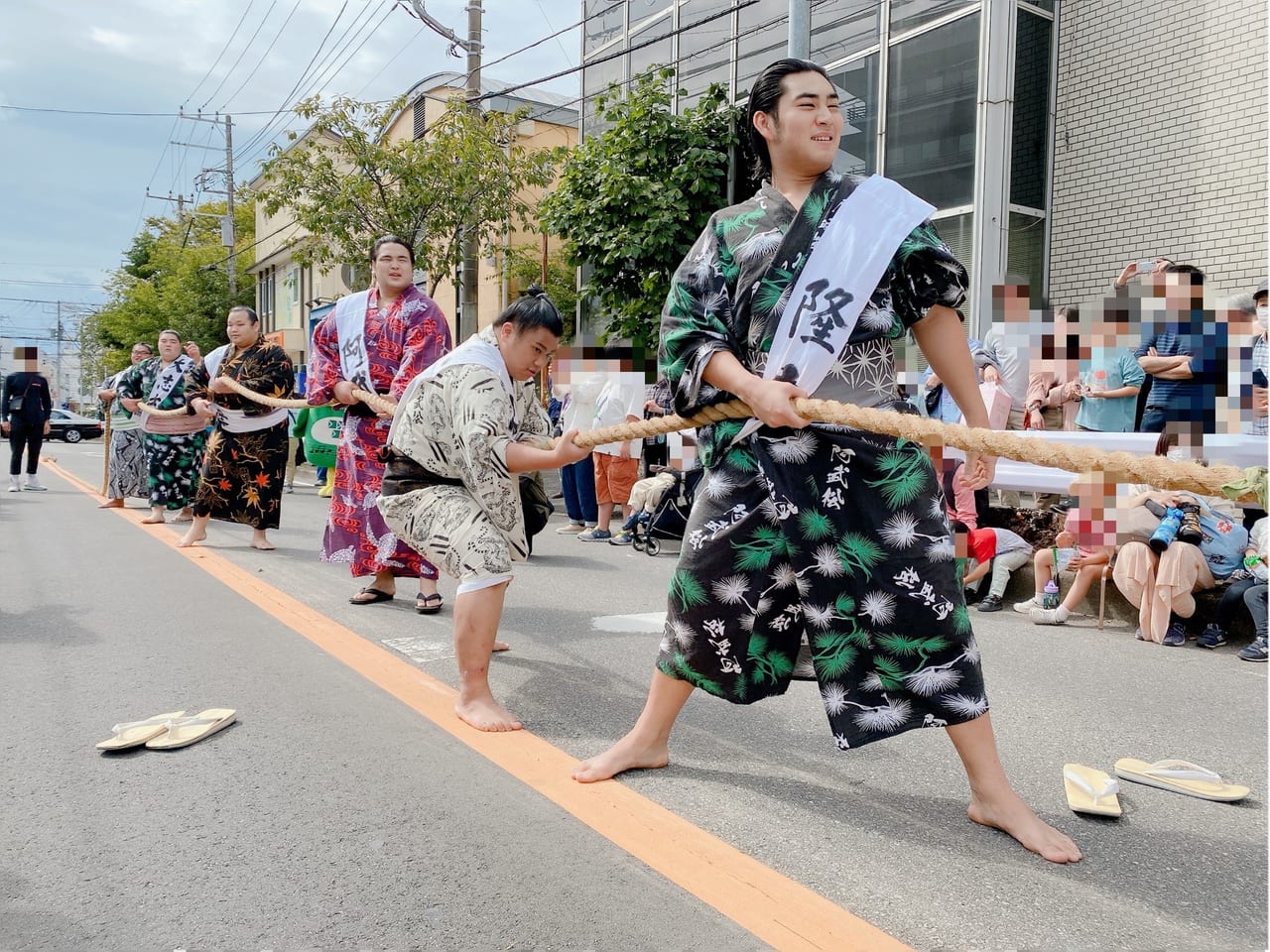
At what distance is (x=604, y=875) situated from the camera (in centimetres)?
221

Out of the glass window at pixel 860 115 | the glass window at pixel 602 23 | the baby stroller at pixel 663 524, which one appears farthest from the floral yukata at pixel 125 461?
the glass window at pixel 602 23

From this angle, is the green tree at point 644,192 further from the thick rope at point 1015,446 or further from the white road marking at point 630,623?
the thick rope at point 1015,446

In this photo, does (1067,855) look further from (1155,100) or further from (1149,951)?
(1155,100)

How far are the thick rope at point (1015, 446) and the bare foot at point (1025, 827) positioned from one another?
93 cm

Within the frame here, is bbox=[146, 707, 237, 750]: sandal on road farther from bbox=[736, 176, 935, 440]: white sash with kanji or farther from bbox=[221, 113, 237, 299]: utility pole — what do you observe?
bbox=[221, 113, 237, 299]: utility pole

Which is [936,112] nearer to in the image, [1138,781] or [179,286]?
[1138,781]

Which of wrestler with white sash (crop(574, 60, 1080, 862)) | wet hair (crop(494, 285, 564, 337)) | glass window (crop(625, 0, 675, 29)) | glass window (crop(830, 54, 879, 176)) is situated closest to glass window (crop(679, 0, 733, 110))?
glass window (crop(625, 0, 675, 29))

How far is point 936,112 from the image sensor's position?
1037 cm

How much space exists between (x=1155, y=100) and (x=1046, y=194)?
1314 millimetres

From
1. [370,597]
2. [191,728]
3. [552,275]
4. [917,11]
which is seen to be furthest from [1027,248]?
[552,275]

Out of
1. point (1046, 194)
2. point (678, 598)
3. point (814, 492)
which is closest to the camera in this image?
point (814, 492)

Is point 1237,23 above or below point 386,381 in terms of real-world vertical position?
above

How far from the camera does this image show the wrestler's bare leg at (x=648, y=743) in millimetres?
2717

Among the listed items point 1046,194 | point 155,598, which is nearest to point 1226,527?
point 155,598
